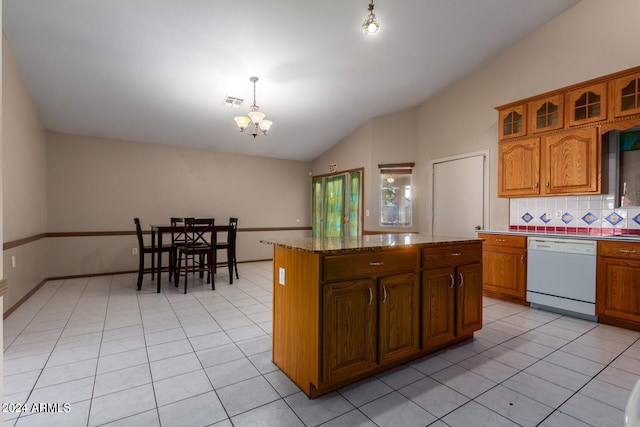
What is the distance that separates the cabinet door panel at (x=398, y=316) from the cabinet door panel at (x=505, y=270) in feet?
7.35

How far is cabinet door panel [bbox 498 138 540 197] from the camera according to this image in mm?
3838

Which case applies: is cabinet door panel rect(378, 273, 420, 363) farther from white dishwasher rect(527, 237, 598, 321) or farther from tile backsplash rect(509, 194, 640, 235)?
tile backsplash rect(509, 194, 640, 235)

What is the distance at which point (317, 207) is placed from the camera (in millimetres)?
7414

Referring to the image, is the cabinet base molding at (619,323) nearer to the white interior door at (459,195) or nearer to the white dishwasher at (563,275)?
the white dishwasher at (563,275)

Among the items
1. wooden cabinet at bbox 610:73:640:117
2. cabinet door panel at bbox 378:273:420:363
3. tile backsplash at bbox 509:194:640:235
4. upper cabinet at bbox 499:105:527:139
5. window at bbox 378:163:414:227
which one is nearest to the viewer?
cabinet door panel at bbox 378:273:420:363

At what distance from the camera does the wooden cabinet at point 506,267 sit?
12.5 ft

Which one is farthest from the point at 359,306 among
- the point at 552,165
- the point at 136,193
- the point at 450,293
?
the point at 136,193

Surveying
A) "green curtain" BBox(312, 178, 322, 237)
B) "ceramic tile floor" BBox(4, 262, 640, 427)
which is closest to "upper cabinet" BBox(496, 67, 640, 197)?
"ceramic tile floor" BBox(4, 262, 640, 427)

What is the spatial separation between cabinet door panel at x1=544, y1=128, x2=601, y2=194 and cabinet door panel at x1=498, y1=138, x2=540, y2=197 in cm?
11

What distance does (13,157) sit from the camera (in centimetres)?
348

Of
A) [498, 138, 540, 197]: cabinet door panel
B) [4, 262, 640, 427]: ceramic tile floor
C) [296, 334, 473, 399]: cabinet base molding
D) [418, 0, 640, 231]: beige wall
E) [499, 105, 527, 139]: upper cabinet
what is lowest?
[4, 262, 640, 427]: ceramic tile floor

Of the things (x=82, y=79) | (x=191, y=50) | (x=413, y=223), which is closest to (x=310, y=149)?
(x=413, y=223)

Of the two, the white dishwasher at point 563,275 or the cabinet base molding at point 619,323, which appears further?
the white dishwasher at point 563,275

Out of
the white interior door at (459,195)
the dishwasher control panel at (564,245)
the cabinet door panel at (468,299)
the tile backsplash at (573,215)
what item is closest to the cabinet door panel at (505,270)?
the dishwasher control panel at (564,245)
